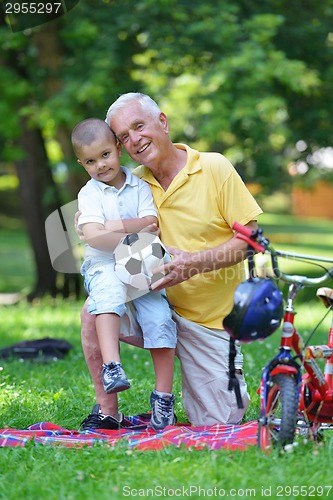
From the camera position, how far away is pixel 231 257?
13.1 feet

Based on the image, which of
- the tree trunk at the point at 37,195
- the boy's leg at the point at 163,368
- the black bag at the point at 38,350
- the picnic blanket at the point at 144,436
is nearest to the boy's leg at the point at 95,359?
the picnic blanket at the point at 144,436

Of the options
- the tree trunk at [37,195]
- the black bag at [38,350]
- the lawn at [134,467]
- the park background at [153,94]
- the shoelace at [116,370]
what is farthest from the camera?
the tree trunk at [37,195]

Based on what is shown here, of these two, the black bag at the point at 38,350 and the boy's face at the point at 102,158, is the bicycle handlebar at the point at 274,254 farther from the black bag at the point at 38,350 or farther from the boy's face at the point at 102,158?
the black bag at the point at 38,350

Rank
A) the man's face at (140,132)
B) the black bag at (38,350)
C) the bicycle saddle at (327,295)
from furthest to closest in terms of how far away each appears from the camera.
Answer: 1. the black bag at (38,350)
2. the man's face at (140,132)
3. the bicycle saddle at (327,295)

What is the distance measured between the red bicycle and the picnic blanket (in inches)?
8.2

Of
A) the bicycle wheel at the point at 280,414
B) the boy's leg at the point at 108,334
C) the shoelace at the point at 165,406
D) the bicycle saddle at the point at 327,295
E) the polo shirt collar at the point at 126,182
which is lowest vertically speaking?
the shoelace at the point at 165,406

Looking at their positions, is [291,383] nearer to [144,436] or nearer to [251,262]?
[251,262]

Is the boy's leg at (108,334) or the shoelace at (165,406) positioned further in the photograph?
the shoelace at (165,406)

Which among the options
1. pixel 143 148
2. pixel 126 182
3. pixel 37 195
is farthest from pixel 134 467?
pixel 37 195

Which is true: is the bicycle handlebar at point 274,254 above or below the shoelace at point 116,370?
above

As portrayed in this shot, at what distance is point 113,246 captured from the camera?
4.11 m

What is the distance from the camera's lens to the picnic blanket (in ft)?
11.8

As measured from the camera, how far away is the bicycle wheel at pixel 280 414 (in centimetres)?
327

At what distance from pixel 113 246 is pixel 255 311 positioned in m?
1.05
